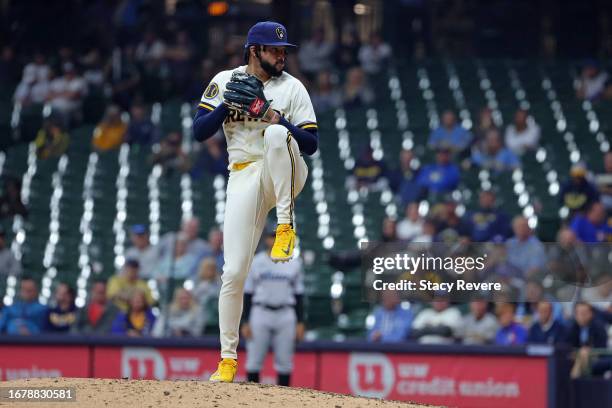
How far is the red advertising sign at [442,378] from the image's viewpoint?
401 inches

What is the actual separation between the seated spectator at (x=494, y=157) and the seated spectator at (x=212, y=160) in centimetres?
305

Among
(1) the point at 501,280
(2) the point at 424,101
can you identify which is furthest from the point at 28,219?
(1) the point at 501,280

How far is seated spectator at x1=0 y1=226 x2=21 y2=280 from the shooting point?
1277 cm

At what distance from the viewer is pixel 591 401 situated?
1002 cm

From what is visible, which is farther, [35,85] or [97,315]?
[35,85]

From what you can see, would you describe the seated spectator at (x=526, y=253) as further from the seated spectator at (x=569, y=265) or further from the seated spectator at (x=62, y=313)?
the seated spectator at (x=62, y=313)

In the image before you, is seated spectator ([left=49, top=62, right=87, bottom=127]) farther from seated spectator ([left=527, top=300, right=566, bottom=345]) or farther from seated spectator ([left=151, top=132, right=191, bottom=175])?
seated spectator ([left=527, top=300, right=566, bottom=345])

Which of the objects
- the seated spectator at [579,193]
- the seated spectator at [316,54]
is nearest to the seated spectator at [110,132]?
the seated spectator at [316,54]

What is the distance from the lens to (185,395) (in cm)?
667

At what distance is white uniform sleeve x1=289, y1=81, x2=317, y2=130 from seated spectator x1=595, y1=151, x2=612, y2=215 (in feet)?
21.7

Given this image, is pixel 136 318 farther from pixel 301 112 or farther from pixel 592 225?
pixel 301 112

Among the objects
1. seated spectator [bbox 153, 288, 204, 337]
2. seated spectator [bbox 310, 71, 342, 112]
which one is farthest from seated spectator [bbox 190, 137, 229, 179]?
seated spectator [bbox 153, 288, 204, 337]

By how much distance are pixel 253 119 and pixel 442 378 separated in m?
4.16

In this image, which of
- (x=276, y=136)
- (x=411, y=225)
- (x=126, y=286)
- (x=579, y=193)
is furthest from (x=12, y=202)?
(x=276, y=136)
